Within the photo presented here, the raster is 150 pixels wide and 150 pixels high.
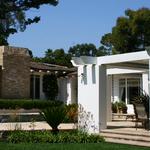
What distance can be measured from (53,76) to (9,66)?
4.17 meters

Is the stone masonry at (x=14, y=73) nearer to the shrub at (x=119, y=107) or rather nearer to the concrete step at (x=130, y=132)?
the shrub at (x=119, y=107)

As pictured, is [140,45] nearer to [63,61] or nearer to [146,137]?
[63,61]

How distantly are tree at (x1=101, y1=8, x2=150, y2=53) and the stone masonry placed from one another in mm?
14902

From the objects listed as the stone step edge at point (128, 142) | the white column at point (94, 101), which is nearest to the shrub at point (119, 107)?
the white column at point (94, 101)

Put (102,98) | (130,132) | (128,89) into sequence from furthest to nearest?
(128,89) → (102,98) → (130,132)

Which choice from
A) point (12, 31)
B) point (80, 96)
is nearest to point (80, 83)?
point (80, 96)

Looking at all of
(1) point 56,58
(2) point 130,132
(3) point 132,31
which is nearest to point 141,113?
(2) point 130,132

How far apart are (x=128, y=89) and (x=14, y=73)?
11129 mm

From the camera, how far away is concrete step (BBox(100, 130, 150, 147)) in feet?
56.5

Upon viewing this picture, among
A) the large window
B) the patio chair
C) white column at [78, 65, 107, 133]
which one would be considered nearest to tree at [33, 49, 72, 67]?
the large window

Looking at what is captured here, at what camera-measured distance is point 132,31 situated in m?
50.2

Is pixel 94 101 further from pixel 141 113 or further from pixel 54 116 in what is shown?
pixel 54 116

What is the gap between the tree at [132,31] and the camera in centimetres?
5019

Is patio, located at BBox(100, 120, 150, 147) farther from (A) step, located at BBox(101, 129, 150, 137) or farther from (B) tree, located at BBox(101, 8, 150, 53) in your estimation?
(B) tree, located at BBox(101, 8, 150, 53)
